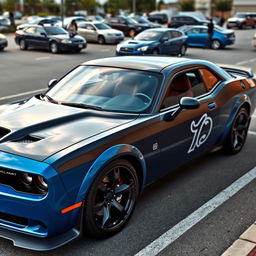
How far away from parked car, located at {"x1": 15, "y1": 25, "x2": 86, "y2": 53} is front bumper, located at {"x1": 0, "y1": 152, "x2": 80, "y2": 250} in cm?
1878

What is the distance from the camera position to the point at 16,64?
17.3m

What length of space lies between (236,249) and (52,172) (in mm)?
1704

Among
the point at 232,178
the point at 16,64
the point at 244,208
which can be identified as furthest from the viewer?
the point at 16,64

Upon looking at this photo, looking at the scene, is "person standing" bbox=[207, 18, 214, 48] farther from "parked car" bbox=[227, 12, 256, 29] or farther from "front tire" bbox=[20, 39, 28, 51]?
"parked car" bbox=[227, 12, 256, 29]

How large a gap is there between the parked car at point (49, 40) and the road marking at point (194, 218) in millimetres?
17357

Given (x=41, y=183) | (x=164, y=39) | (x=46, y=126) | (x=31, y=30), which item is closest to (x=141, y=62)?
(x=46, y=126)

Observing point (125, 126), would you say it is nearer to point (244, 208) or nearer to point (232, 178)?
point (244, 208)

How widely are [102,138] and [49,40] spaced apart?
19.3 meters

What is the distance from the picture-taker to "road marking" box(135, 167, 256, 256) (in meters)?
3.72

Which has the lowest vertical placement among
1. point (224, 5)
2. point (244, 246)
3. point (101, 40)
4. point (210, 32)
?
point (224, 5)

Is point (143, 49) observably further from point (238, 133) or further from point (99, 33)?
point (238, 133)

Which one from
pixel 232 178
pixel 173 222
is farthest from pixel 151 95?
pixel 232 178

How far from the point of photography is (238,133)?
6.23 meters

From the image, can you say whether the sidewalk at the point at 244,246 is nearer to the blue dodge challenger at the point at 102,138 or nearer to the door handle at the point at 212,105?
the blue dodge challenger at the point at 102,138
